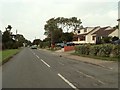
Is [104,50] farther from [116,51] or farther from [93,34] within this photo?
[93,34]

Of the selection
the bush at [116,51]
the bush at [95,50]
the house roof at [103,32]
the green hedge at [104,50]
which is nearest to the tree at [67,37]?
the house roof at [103,32]

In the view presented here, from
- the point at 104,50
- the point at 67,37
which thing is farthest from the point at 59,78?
the point at 67,37

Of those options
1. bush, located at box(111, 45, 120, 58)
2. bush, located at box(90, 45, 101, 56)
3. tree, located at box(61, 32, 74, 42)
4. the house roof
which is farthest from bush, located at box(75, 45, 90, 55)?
tree, located at box(61, 32, 74, 42)

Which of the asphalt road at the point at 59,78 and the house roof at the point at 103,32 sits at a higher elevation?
the house roof at the point at 103,32

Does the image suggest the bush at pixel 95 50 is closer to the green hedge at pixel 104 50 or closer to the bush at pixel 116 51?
the green hedge at pixel 104 50

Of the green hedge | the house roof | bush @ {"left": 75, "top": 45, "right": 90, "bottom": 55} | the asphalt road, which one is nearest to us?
the asphalt road

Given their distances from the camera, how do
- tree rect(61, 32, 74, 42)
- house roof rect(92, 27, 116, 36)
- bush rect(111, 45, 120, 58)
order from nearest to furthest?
bush rect(111, 45, 120, 58)
house roof rect(92, 27, 116, 36)
tree rect(61, 32, 74, 42)

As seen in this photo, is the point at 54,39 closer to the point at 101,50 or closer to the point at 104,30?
the point at 104,30

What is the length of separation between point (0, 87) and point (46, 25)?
11792 cm

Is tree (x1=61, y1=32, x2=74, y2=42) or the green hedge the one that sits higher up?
tree (x1=61, y1=32, x2=74, y2=42)

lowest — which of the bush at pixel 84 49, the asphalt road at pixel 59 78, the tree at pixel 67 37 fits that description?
the asphalt road at pixel 59 78

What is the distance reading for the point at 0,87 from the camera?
11.4 metres

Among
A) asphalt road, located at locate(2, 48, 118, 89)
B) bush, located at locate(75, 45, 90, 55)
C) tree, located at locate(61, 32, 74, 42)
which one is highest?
tree, located at locate(61, 32, 74, 42)

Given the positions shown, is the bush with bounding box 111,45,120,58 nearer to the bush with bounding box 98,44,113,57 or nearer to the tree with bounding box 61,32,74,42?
the bush with bounding box 98,44,113,57
